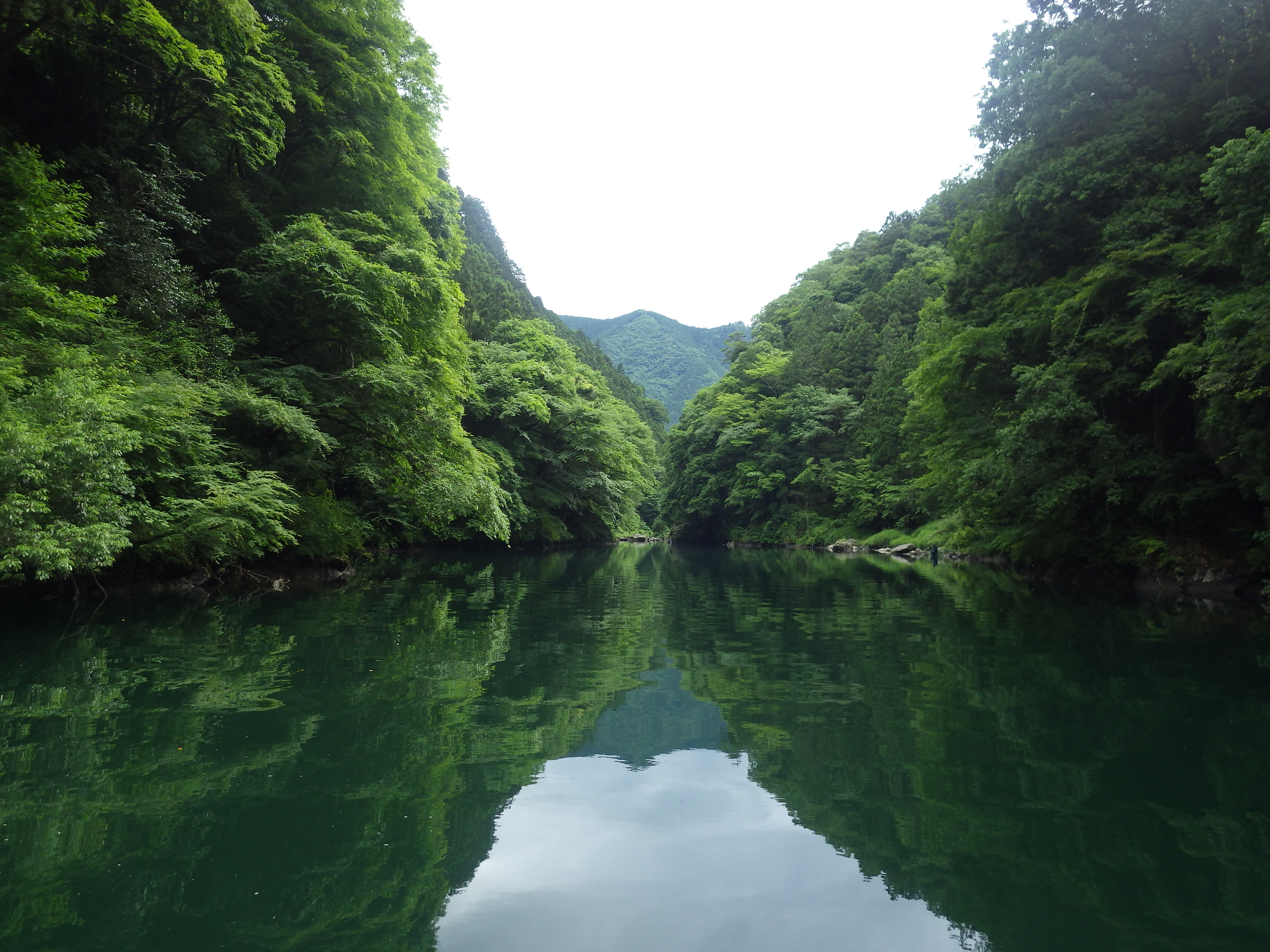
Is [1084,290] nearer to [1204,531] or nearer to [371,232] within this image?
[1204,531]

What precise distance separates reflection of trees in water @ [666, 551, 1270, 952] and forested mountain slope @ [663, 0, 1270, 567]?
500 centimetres

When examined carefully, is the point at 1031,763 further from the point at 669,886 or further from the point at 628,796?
the point at 669,886

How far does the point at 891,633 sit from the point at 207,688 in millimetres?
8055

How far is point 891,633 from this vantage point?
406 inches

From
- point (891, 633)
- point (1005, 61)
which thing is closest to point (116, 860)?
point (891, 633)

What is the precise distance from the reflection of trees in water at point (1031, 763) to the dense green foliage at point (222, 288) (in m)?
7.44

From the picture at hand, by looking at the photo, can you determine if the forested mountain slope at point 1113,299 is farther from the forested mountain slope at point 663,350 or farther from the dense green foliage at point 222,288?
the forested mountain slope at point 663,350

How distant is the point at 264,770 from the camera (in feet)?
14.9

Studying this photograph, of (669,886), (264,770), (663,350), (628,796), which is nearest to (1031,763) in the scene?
(628,796)

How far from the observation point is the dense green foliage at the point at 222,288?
9086 mm

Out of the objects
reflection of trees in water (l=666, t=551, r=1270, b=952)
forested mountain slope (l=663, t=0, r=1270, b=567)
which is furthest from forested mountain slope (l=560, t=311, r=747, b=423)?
reflection of trees in water (l=666, t=551, r=1270, b=952)

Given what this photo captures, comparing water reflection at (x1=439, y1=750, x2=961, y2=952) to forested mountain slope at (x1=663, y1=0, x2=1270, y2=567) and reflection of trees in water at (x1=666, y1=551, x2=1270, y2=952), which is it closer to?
reflection of trees in water at (x1=666, y1=551, x2=1270, y2=952)

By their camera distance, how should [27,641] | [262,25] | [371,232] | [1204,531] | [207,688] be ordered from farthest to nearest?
[371,232], [1204,531], [262,25], [27,641], [207,688]

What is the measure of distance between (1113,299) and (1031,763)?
13997mm
